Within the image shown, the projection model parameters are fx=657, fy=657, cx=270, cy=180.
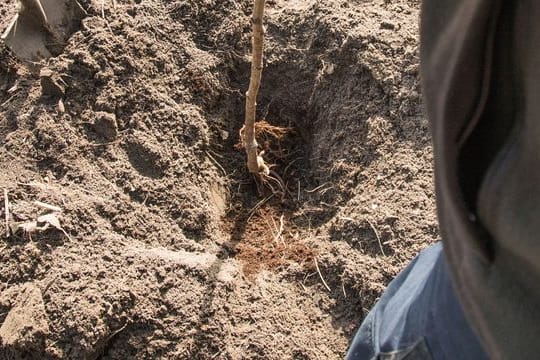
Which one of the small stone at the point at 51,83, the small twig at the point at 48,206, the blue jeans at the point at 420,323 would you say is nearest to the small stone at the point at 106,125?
the small stone at the point at 51,83

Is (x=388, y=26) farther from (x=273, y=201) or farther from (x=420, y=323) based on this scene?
(x=420, y=323)

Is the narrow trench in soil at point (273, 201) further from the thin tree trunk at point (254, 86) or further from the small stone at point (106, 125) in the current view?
the small stone at point (106, 125)

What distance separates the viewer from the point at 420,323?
1.15 metres

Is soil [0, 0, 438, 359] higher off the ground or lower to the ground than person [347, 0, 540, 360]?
lower

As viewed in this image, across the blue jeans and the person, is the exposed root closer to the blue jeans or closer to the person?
the blue jeans

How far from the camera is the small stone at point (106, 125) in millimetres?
2037

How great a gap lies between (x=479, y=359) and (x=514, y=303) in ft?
0.93

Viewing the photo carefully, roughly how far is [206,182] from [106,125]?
0.36 metres

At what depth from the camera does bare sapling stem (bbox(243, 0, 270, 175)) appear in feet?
5.36

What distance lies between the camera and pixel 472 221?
32.3 inches

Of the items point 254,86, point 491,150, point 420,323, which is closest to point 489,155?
point 491,150

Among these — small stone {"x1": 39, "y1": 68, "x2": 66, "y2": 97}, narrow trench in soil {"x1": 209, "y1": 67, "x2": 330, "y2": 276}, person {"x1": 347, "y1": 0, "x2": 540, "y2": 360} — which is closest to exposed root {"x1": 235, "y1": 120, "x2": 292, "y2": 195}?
narrow trench in soil {"x1": 209, "y1": 67, "x2": 330, "y2": 276}

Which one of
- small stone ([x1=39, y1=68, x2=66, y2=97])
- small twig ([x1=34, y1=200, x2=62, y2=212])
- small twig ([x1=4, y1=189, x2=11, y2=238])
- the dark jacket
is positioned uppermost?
the dark jacket

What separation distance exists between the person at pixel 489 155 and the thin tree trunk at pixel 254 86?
2.80 ft
